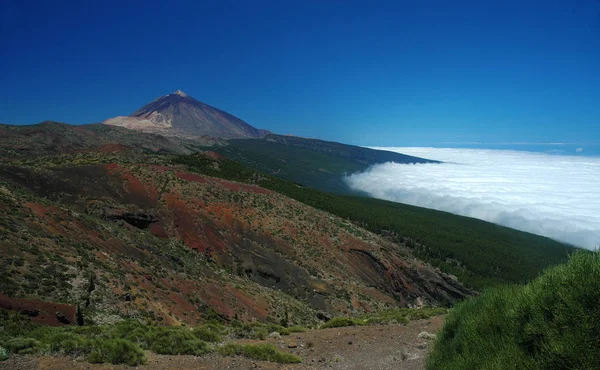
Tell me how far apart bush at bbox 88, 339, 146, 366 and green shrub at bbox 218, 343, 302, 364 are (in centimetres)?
238

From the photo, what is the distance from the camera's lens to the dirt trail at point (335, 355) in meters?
7.95

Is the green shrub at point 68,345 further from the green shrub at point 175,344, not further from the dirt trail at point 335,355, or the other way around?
the green shrub at point 175,344

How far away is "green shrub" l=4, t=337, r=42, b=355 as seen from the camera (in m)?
8.03

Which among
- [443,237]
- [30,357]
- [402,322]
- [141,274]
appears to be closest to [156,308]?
[141,274]

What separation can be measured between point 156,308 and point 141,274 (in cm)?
392

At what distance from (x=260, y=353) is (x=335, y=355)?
9.05 feet

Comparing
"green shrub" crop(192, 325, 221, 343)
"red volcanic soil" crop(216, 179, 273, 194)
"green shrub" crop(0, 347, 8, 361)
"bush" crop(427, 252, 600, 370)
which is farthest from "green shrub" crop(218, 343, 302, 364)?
"red volcanic soil" crop(216, 179, 273, 194)

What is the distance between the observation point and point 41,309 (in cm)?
1188

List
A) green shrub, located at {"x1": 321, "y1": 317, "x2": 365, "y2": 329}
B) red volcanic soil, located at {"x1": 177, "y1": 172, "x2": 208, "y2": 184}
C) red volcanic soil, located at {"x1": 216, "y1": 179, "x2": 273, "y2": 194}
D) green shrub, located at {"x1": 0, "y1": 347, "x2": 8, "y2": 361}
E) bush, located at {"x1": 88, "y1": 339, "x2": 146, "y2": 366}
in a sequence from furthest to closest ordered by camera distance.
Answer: red volcanic soil, located at {"x1": 216, "y1": 179, "x2": 273, "y2": 194} → red volcanic soil, located at {"x1": 177, "y1": 172, "x2": 208, "y2": 184} → green shrub, located at {"x1": 321, "y1": 317, "x2": 365, "y2": 329} → bush, located at {"x1": 88, "y1": 339, "x2": 146, "y2": 366} → green shrub, located at {"x1": 0, "y1": 347, "x2": 8, "y2": 361}

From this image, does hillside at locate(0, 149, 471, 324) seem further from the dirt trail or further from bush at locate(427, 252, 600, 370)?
bush at locate(427, 252, 600, 370)

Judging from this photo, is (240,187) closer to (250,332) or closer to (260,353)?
(250,332)

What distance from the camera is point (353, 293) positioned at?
104ft

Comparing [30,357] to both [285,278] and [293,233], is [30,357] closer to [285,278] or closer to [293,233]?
[285,278]

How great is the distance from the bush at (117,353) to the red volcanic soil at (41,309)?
4242mm
